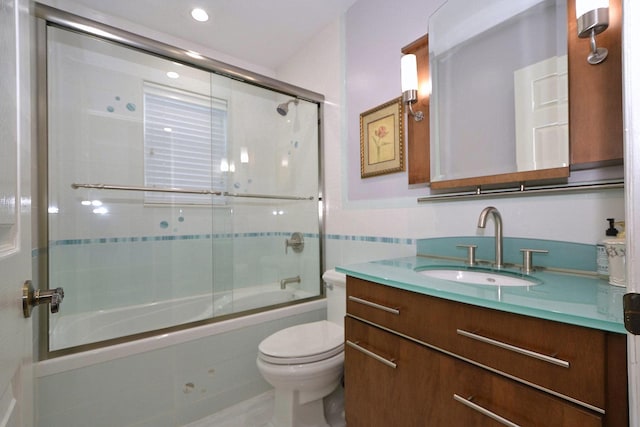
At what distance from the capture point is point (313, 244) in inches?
88.6

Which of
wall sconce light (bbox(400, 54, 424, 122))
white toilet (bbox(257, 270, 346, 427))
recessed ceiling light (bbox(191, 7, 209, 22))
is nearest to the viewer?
white toilet (bbox(257, 270, 346, 427))

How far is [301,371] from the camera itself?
4.19ft

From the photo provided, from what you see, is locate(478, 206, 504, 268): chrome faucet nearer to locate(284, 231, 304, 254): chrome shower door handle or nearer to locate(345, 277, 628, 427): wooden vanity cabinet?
locate(345, 277, 628, 427): wooden vanity cabinet

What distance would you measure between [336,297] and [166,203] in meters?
1.43

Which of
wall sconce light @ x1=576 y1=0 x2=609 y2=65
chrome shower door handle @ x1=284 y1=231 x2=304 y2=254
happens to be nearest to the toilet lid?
chrome shower door handle @ x1=284 y1=231 x2=304 y2=254

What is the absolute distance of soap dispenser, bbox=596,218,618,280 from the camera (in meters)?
0.85

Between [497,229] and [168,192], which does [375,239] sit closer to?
[497,229]

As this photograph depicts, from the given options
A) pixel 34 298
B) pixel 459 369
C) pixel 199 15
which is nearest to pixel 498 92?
pixel 459 369

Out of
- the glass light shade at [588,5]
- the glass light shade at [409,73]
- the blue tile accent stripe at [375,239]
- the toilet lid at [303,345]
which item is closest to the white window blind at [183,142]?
the blue tile accent stripe at [375,239]

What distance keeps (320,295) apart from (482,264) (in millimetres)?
1242

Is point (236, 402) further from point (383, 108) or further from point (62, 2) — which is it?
point (62, 2)

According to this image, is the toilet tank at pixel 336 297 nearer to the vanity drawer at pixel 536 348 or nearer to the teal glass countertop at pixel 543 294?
the teal glass countertop at pixel 543 294

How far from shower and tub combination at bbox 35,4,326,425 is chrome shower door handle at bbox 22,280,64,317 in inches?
40.4

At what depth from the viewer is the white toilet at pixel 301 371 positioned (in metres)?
1.29
